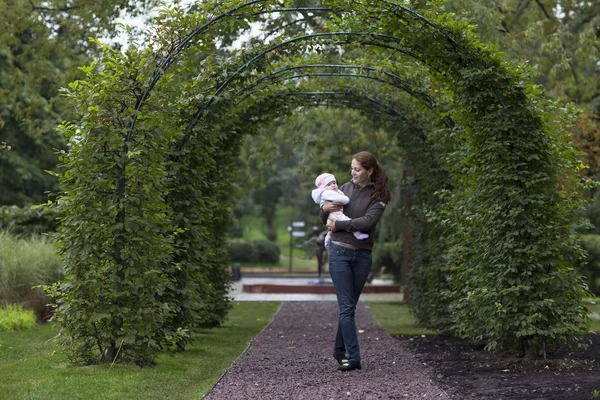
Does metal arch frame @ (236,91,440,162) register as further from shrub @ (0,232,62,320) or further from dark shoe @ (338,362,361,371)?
dark shoe @ (338,362,361,371)

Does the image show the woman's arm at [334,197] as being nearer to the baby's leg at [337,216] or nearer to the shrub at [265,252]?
the baby's leg at [337,216]

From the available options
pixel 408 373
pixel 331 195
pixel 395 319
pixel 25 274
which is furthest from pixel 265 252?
pixel 331 195

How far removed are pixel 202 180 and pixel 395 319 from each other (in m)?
6.30

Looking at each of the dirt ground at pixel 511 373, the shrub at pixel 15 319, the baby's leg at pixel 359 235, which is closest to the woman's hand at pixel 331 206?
the baby's leg at pixel 359 235

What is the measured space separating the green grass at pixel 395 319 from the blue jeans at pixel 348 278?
4841 millimetres

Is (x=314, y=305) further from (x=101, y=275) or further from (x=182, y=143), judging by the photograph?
(x=101, y=275)

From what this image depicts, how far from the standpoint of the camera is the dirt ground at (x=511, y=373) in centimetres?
675

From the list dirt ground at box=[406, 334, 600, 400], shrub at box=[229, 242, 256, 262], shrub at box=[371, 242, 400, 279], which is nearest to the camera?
dirt ground at box=[406, 334, 600, 400]

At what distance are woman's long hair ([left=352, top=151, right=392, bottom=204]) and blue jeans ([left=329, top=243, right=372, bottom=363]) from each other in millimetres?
525

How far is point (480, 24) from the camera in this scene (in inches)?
663

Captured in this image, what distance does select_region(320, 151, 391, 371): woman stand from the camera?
7918 millimetres

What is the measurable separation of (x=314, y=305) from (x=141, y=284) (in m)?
11.3

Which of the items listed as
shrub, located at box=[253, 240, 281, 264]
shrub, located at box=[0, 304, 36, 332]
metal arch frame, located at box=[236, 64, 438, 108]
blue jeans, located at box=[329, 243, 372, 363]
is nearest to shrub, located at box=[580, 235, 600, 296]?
metal arch frame, located at box=[236, 64, 438, 108]

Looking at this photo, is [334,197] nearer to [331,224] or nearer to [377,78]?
[331,224]
